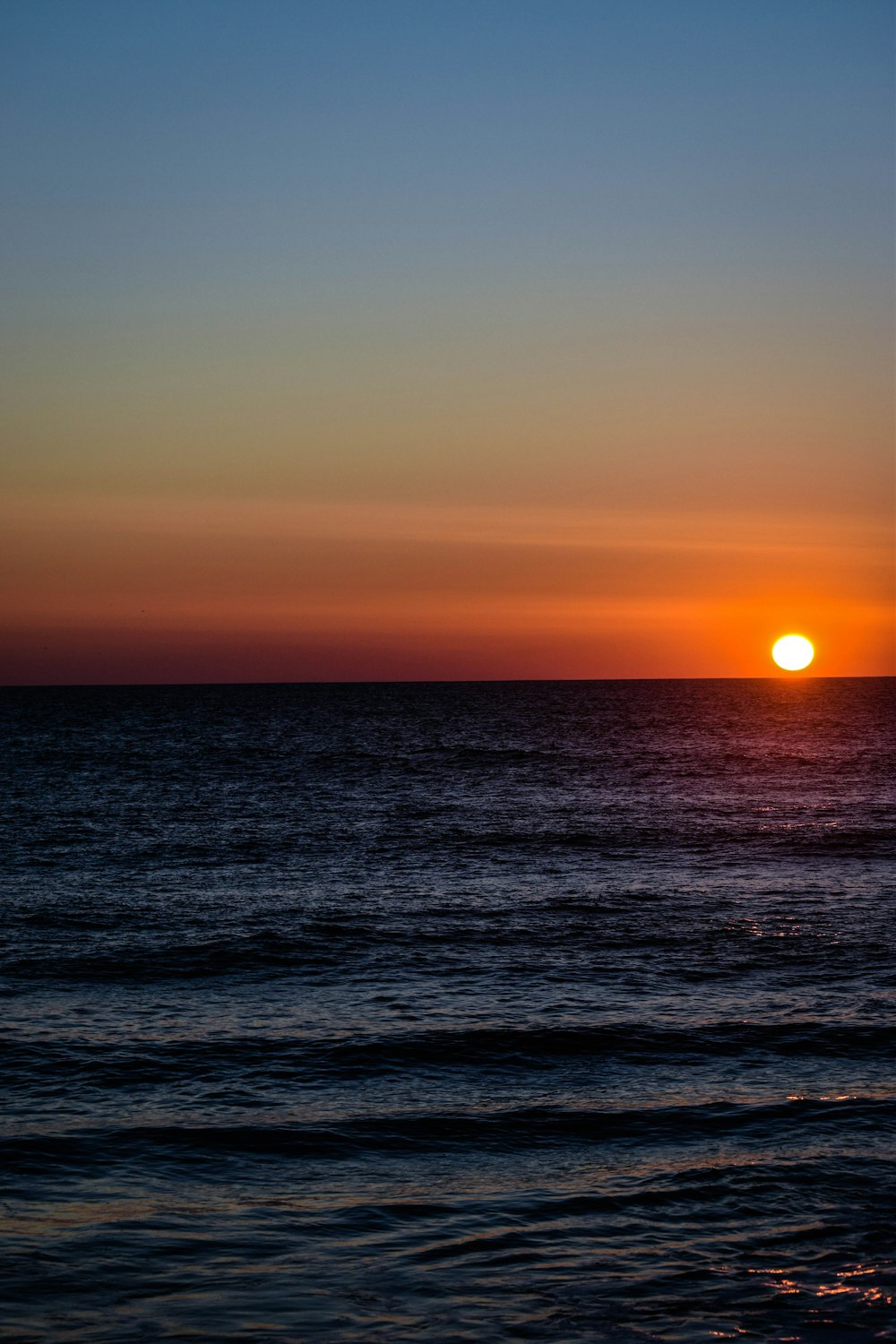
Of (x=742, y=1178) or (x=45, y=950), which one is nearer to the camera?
(x=742, y=1178)

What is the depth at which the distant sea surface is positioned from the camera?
9117 millimetres

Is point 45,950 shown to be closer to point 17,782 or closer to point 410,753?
point 17,782

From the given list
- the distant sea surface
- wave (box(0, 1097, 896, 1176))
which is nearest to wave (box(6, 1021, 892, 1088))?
the distant sea surface

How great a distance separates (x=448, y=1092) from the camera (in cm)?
1408

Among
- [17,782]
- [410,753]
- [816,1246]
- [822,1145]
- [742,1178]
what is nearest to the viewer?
[816,1246]

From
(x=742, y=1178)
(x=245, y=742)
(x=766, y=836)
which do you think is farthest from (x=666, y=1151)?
(x=245, y=742)

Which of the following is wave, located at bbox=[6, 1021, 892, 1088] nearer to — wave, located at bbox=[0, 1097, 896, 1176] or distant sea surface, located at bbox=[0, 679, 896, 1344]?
distant sea surface, located at bbox=[0, 679, 896, 1344]

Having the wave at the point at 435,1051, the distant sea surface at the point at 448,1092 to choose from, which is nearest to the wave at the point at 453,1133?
the distant sea surface at the point at 448,1092

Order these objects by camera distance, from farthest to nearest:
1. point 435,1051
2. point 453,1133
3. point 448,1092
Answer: point 435,1051 < point 448,1092 < point 453,1133

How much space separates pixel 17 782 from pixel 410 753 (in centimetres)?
3069

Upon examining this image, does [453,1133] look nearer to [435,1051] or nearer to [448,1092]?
[448,1092]

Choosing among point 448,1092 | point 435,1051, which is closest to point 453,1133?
point 448,1092

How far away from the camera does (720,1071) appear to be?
14664 mm

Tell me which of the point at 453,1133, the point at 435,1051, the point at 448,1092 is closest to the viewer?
the point at 453,1133
